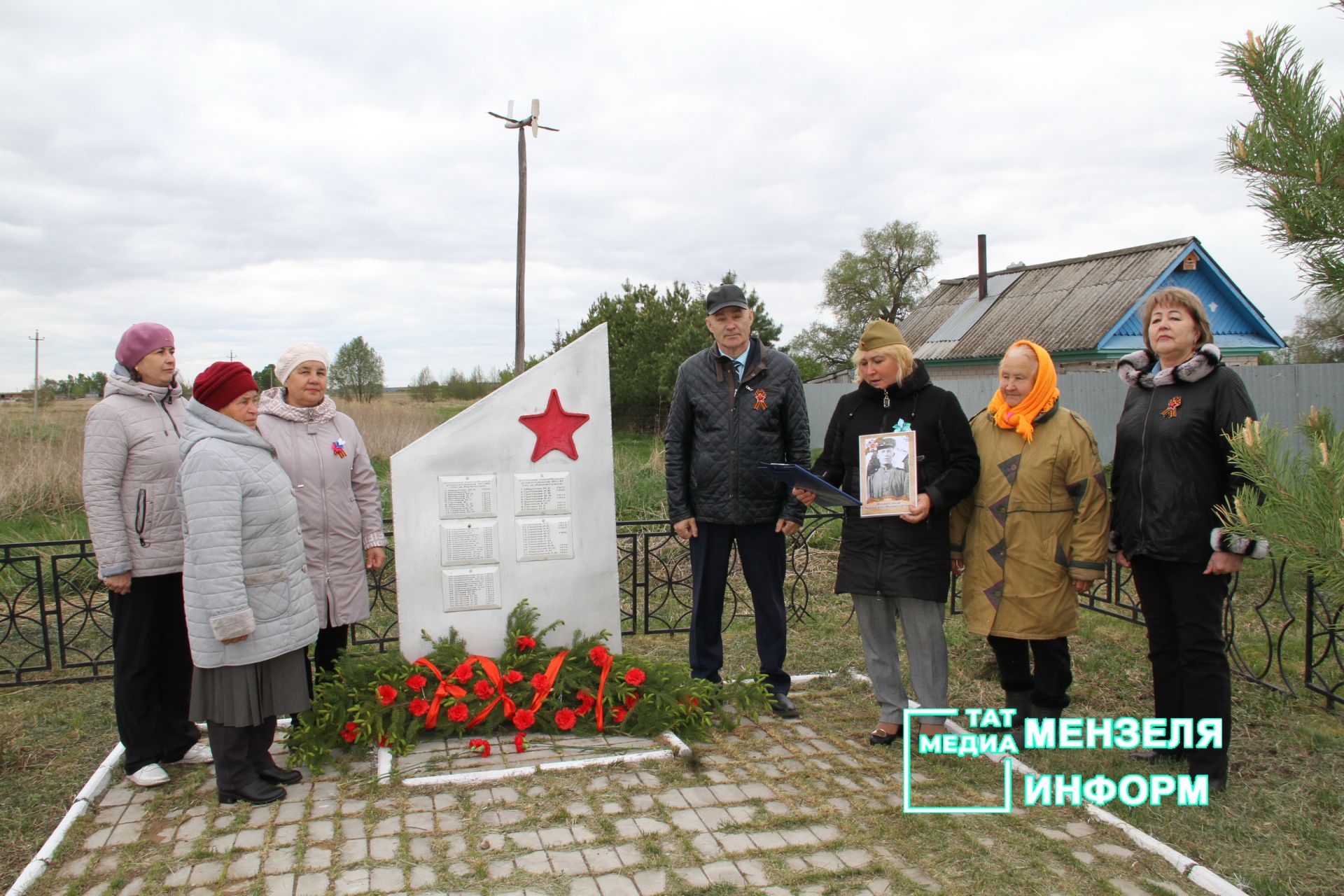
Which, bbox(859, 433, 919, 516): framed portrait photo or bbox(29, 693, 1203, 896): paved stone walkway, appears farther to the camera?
bbox(859, 433, 919, 516): framed portrait photo

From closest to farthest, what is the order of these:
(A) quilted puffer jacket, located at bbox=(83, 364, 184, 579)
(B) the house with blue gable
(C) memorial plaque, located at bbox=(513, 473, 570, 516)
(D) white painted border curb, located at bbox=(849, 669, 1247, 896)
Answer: (D) white painted border curb, located at bbox=(849, 669, 1247, 896) < (A) quilted puffer jacket, located at bbox=(83, 364, 184, 579) < (C) memorial plaque, located at bbox=(513, 473, 570, 516) < (B) the house with blue gable

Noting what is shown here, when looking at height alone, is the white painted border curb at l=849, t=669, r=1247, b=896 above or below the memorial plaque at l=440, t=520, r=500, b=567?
below

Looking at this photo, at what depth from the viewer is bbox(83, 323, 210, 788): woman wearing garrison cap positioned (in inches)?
133

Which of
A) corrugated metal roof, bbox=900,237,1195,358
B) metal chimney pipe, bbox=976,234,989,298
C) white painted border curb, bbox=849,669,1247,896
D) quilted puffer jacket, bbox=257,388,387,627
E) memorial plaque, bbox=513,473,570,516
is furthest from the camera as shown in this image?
metal chimney pipe, bbox=976,234,989,298

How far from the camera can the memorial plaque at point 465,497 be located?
13.9ft

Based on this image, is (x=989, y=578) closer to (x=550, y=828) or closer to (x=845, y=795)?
(x=845, y=795)

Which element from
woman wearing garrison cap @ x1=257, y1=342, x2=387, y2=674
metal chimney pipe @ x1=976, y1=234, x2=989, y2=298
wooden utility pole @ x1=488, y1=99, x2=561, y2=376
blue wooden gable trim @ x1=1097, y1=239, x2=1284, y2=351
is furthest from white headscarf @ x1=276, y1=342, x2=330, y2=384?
metal chimney pipe @ x1=976, y1=234, x2=989, y2=298

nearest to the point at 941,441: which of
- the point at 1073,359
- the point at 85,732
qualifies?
the point at 85,732

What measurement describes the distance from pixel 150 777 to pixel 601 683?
1834mm

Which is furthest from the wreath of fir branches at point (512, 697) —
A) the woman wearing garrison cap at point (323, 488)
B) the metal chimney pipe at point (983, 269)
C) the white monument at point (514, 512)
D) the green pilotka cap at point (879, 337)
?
the metal chimney pipe at point (983, 269)

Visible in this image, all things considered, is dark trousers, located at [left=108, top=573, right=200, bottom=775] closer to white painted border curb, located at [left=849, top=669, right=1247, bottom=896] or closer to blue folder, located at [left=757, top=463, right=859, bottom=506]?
blue folder, located at [left=757, top=463, right=859, bottom=506]

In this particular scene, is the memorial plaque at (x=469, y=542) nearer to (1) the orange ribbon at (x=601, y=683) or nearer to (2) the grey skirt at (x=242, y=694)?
(1) the orange ribbon at (x=601, y=683)

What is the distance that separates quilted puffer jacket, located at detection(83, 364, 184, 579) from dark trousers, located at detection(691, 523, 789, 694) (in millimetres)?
2231

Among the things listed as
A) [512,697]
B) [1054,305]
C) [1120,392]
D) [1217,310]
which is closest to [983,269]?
[1054,305]
